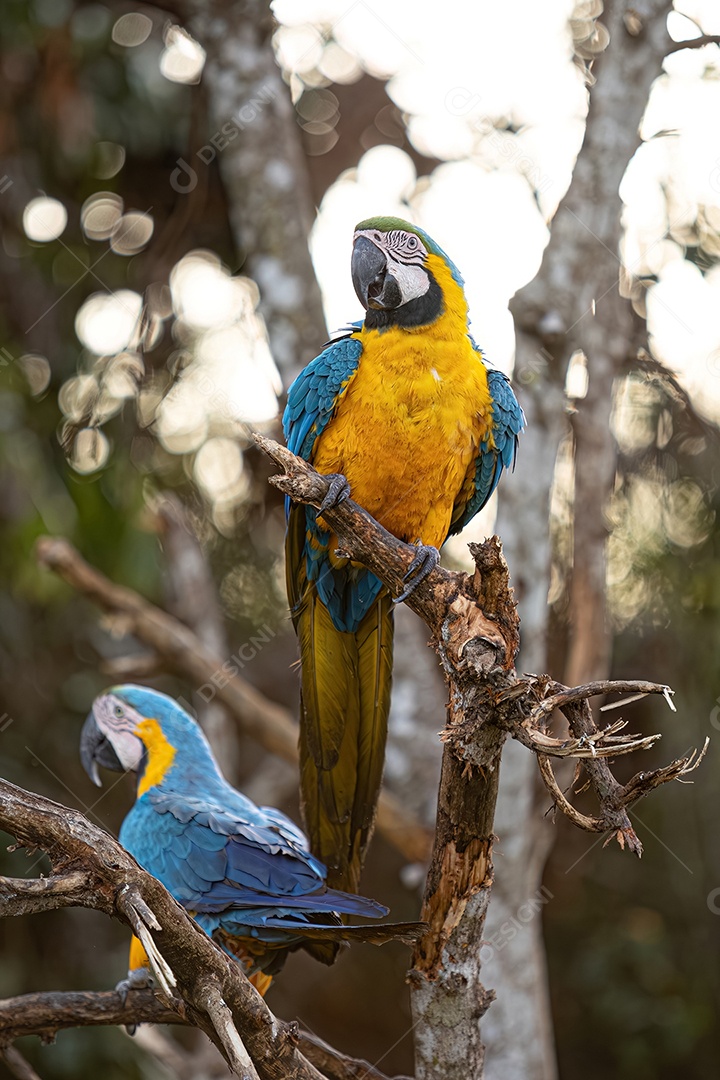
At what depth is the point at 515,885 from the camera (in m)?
3.31

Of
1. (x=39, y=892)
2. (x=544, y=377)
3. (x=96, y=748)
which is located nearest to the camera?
(x=39, y=892)

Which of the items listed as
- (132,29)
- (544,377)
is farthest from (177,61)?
(544,377)

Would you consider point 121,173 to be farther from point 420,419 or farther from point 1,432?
point 420,419

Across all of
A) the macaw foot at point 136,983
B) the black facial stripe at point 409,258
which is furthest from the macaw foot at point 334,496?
the macaw foot at point 136,983

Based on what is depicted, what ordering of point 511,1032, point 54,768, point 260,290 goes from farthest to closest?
point 54,768, point 260,290, point 511,1032

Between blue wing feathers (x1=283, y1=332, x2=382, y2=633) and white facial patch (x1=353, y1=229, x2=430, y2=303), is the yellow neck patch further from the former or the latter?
white facial patch (x1=353, y1=229, x2=430, y2=303)

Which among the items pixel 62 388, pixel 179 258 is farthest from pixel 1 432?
pixel 179 258

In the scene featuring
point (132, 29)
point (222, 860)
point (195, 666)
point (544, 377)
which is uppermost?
point (132, 29)

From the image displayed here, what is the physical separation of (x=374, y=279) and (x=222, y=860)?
4.45 ft

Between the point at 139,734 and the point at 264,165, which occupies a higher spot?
the point at 264,165

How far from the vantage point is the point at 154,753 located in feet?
8.15

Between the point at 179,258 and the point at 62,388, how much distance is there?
0.79 meters

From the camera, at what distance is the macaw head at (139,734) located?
A: 8.12 feet

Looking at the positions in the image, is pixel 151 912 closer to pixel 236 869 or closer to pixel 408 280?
pixel 236 869
